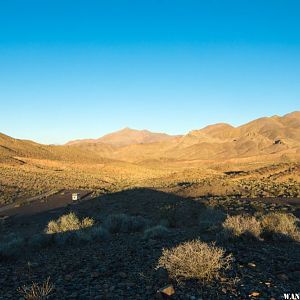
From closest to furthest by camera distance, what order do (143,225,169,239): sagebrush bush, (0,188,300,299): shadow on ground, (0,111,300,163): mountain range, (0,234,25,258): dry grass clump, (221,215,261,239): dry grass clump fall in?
(0,188,300,299): shadow on ground, (221,215,261,239): dry grass clump, (0,234,25,258): dry grass clump, (143,225,169,239): sagebrush bush, (0,111,300,163): mountain range

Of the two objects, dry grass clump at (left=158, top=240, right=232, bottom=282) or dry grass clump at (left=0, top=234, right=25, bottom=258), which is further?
dry grass clump at (left=0, top=234, right=25, bottom=258)

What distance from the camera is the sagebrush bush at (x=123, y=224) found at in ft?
51.4

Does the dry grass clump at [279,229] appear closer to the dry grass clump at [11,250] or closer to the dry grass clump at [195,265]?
the dry grass clump at [195,265]

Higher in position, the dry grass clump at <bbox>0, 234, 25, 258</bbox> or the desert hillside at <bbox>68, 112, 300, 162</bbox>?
the desert hillside at <bbox>68, 112, 300, 162</bbox>

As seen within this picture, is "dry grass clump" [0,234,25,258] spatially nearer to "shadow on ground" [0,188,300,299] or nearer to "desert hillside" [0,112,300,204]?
"shadow on ground" [0,188,300,299]

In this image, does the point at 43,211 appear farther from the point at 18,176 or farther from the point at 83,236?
the point at 18,176

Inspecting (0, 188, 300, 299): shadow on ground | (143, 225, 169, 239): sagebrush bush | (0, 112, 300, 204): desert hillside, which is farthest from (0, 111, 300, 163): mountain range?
(0, 188, 300, 299): shadow on ground

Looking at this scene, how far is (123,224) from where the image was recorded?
1595 cm

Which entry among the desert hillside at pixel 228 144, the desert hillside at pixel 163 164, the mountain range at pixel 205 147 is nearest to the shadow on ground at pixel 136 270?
the desert hillside at pixel 163 164

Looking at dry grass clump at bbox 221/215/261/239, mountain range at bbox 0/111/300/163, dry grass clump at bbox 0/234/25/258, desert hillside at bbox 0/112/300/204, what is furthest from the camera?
mountain range at bbox 0/111/300/163

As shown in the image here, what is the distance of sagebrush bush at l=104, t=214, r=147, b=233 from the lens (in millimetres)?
15656

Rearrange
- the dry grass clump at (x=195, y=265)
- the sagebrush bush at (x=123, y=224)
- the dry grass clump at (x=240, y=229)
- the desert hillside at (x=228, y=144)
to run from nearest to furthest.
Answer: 1. the dry grass clump at (x=195, y=265)
2. the dry grass clump at (x=240, y=229)
3. the sagebrush bush at (x=123, y=224)
4. the desert hillside at (x=228, y=144)

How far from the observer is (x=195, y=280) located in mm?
6992

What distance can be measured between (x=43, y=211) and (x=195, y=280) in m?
24.8
